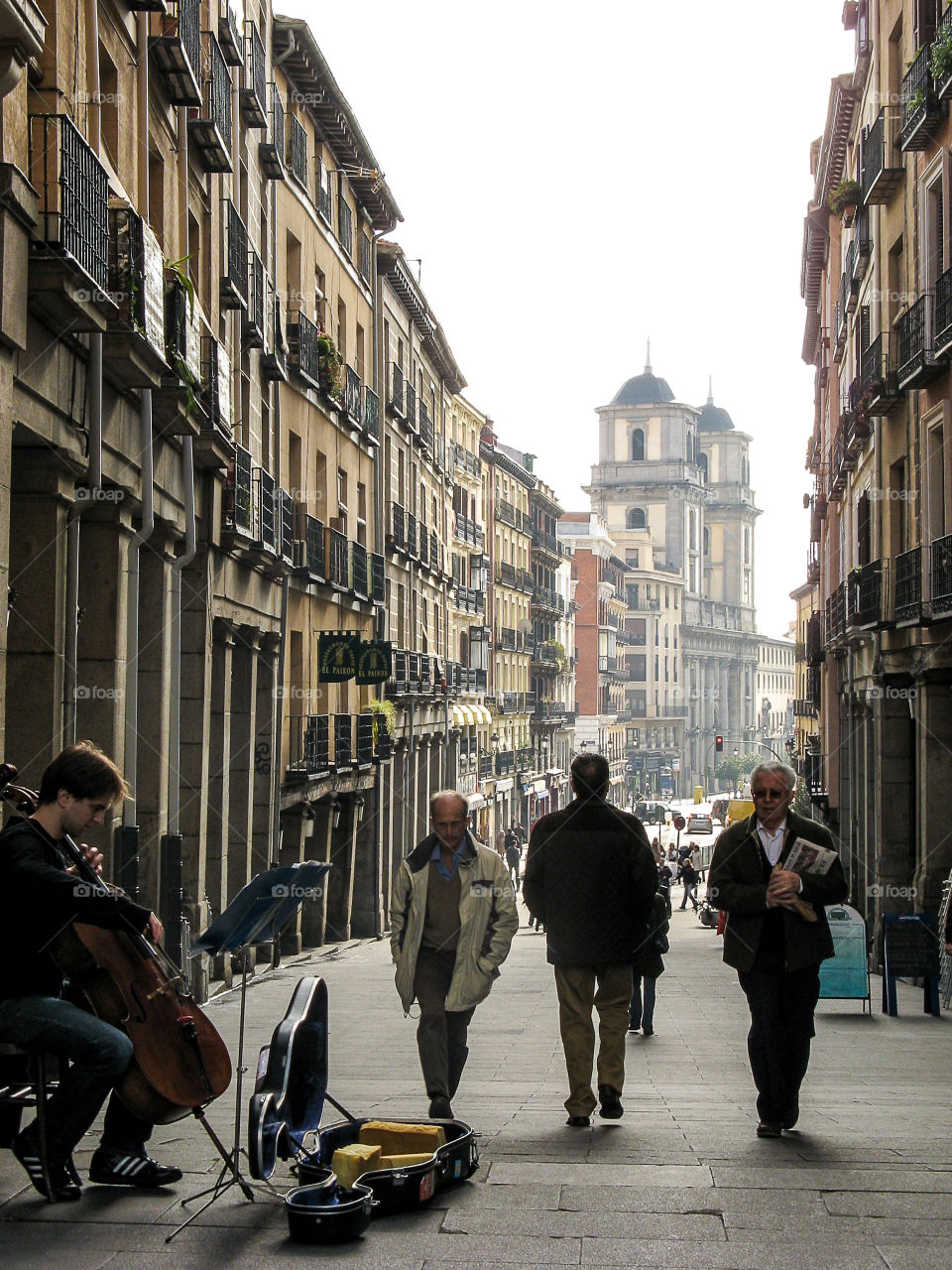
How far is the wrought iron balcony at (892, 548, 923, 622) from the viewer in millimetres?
21422

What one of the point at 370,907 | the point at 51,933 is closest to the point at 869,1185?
the point at 51,933

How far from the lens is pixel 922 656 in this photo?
2241cm

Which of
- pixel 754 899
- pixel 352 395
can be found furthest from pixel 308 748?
pixel 754 899

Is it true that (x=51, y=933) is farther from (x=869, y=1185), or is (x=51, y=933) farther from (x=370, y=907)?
(x=370, y=907)

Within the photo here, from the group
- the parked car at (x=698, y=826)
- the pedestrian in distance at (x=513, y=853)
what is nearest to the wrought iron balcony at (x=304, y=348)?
the pedestrian in distance at (x=513, y=853)

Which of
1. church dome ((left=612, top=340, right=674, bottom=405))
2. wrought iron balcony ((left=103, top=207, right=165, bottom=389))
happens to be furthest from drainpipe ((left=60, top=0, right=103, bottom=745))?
church dome ((left=612, top=340, right=674, bottom=405))

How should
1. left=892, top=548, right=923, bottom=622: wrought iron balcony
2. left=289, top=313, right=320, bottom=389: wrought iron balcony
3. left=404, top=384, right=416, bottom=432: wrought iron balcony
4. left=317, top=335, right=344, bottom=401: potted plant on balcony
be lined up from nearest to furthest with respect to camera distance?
left=892, top=548, right=923, bottom=622: wrought iron balcony
left=289, top=313, right=320, bottom=389: wrought iron balcony
left=317, top=335, right=344, bottom=401: potted plant on balcony
left=404, top=384, right=416, bottom=432: wrought iron balcony

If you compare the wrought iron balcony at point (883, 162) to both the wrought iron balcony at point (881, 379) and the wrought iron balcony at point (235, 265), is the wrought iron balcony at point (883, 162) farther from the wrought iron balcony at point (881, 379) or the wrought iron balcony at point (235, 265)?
the wrought iron balcony at point (235, 265)

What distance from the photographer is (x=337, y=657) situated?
27.3m

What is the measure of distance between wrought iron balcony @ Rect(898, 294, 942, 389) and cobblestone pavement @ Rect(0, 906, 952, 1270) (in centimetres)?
1213

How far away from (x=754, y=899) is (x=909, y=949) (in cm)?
895

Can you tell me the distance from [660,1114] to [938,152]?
645 inches

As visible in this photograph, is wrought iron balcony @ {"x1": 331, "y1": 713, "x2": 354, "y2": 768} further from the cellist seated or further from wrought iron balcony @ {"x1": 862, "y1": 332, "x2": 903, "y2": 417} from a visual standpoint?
the cellist seated

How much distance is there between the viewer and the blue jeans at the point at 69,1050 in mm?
5633
